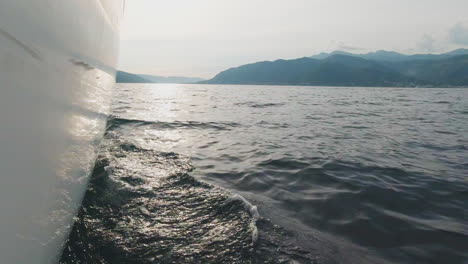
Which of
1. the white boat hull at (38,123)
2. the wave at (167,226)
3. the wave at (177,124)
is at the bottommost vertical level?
the wave at (167,226)

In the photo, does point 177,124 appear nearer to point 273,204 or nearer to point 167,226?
point 273,204

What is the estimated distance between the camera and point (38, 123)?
1.77 meters

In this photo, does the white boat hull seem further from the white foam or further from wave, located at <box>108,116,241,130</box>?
wave, located at <box>108,116,241,130</box>

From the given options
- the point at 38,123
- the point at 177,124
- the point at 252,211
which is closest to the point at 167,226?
the point at 252,211

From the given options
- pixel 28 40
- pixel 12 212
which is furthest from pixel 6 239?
pixel 28 40

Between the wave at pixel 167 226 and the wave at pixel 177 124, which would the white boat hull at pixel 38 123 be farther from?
the wave at pixel 177 124

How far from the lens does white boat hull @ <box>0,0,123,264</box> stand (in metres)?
1.36

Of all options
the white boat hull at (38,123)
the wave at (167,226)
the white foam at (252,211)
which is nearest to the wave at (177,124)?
the wave at (167,226)

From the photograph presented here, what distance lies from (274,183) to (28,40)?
5.03 meters

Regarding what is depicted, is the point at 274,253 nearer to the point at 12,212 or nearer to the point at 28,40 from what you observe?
the point at 12,212

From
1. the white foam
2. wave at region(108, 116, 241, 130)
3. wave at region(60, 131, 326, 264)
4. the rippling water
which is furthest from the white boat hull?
wave at region(108, 116, 241, 130)

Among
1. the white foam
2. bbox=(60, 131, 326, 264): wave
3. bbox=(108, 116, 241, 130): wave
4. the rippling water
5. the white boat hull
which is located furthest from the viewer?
bbox=(108, 116, 241, 130): wave

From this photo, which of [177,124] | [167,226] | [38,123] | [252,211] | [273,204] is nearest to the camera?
[38,123]

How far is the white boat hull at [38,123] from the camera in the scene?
1.36 meters
